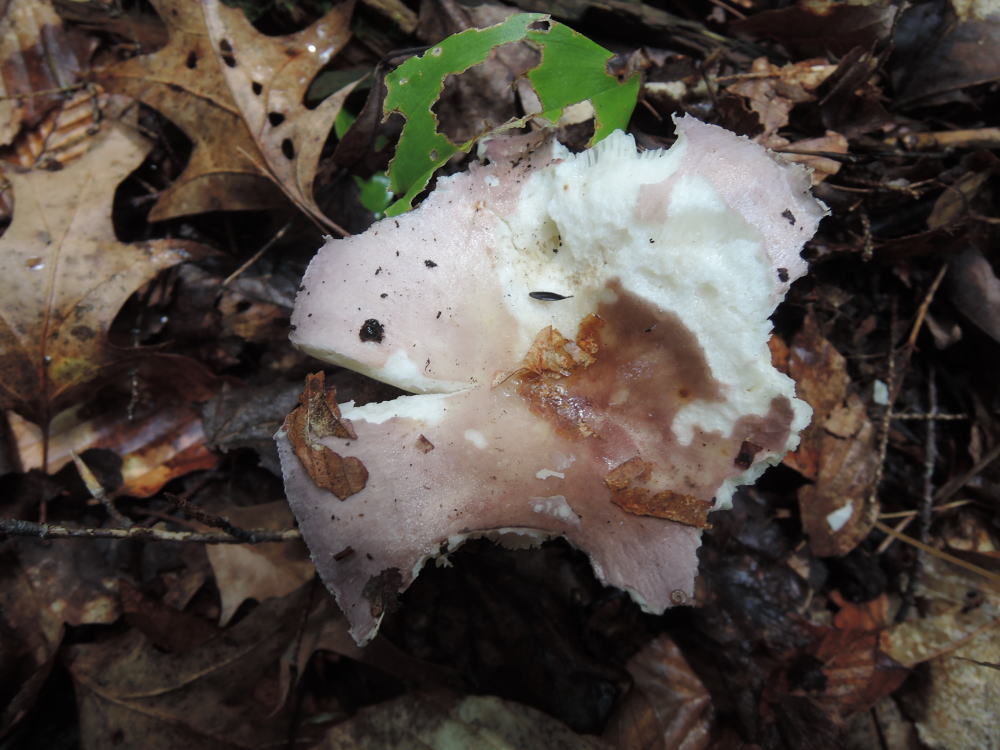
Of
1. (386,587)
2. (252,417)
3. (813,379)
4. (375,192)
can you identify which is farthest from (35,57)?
(813,379)

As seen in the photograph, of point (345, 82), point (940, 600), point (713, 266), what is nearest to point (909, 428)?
point (940, 600)

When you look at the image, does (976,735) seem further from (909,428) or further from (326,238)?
(326,238)

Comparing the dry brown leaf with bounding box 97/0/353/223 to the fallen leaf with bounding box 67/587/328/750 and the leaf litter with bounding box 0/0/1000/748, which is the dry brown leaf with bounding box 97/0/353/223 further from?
the fallen leaf with bounding box 67/587/328/750

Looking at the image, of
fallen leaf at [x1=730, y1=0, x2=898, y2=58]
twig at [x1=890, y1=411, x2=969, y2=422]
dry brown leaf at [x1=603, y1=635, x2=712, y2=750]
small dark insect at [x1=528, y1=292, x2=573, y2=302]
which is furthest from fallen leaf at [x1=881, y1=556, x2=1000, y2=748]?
fallen leaf at [x1=730, y1=0, x2=898, y2=58]

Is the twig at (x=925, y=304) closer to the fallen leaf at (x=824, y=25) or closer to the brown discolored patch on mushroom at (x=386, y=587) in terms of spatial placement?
the fallen leaf at (x=824, y=25)

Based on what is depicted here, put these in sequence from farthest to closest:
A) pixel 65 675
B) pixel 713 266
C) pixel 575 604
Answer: pixel 575 604
pixel 65 675
pixel 713 266

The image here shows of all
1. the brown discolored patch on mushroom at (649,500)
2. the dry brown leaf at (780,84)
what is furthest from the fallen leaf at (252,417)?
the dry brown leaf at (780,84)
